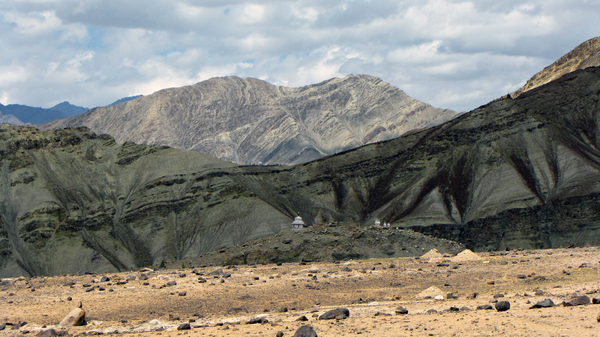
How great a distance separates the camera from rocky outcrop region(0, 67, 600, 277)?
416 feet

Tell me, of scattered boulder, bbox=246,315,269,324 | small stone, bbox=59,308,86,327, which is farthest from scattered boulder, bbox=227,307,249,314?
small stone, bbox=59,308,86,327

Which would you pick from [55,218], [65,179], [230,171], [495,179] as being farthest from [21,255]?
[495,179]

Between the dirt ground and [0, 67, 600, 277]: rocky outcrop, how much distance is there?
3719 inches

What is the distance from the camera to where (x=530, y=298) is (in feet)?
69.3

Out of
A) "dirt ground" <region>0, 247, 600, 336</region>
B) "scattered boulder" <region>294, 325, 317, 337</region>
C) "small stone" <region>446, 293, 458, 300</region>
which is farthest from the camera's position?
"small stone" <region>446, 293, 458, 300</region>

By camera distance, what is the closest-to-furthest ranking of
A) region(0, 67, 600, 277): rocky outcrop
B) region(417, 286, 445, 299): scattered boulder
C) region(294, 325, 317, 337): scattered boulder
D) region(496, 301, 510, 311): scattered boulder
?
1. region(294, 325, 317, 337): scattered boulder
2. region(496, 301, 510, 311): scattered boulder
3. region(417, 286, 445, 299): scattered boulder
4. region(0, 67, 600, 277): rocky outcrop

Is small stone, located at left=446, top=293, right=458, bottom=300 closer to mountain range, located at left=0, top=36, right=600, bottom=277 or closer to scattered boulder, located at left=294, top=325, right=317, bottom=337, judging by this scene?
scattered boulder, located at left=294, top=325, right=317, bottom=337

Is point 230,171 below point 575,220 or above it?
above

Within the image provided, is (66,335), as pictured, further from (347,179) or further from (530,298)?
(347,179)

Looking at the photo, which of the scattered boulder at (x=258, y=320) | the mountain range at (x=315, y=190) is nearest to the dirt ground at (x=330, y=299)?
the scattered boulder at (x=258, y=320)

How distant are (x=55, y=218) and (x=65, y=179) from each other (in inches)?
598

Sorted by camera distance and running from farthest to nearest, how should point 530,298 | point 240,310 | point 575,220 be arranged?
A: point 575,220
point 240,310
point 530,298

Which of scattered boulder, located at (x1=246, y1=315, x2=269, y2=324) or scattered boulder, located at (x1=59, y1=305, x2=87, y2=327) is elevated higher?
scattered boulder, located at (x1=59, y1=305, x2=87, y2=327)

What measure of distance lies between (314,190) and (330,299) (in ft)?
Result: 444
